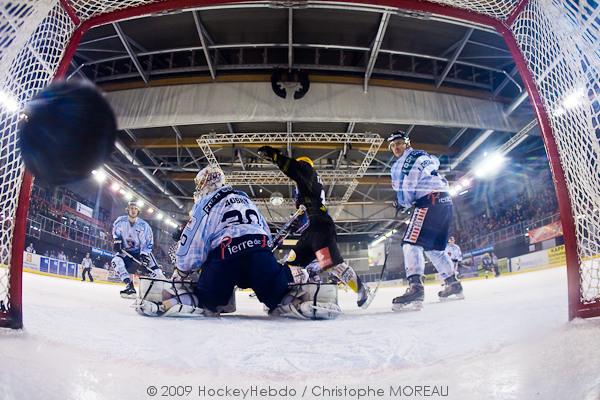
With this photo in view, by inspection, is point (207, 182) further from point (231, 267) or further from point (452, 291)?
point (452, 291)

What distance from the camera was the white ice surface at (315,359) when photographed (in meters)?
0.42

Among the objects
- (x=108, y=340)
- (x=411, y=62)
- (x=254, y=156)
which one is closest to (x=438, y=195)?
(x=108, y=340)

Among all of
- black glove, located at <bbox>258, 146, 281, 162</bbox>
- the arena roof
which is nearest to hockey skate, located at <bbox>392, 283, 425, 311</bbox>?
black glove, located at <bbox>258, 146, 281, 162</bbox>

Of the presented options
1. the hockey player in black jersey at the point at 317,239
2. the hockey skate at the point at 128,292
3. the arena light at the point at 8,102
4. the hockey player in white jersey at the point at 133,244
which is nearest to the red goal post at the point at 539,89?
the arena light at the point at 8,102

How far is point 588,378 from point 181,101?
3089 mm

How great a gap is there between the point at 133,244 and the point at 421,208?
8.96 ft

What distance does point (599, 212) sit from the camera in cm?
82

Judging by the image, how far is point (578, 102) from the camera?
0.90 meters

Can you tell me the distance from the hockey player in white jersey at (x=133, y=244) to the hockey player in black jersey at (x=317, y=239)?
1862 millimetres

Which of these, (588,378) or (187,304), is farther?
(187,304)

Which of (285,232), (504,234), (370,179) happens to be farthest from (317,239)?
(504,234)

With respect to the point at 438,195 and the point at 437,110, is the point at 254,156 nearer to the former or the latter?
the point at 437,110

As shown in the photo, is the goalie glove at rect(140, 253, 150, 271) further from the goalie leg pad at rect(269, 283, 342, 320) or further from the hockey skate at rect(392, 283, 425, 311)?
the hockey skate at rect(392, 283, 425, 311)

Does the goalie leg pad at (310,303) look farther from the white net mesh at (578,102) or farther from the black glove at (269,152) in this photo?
the white net mesh at (578,102)
